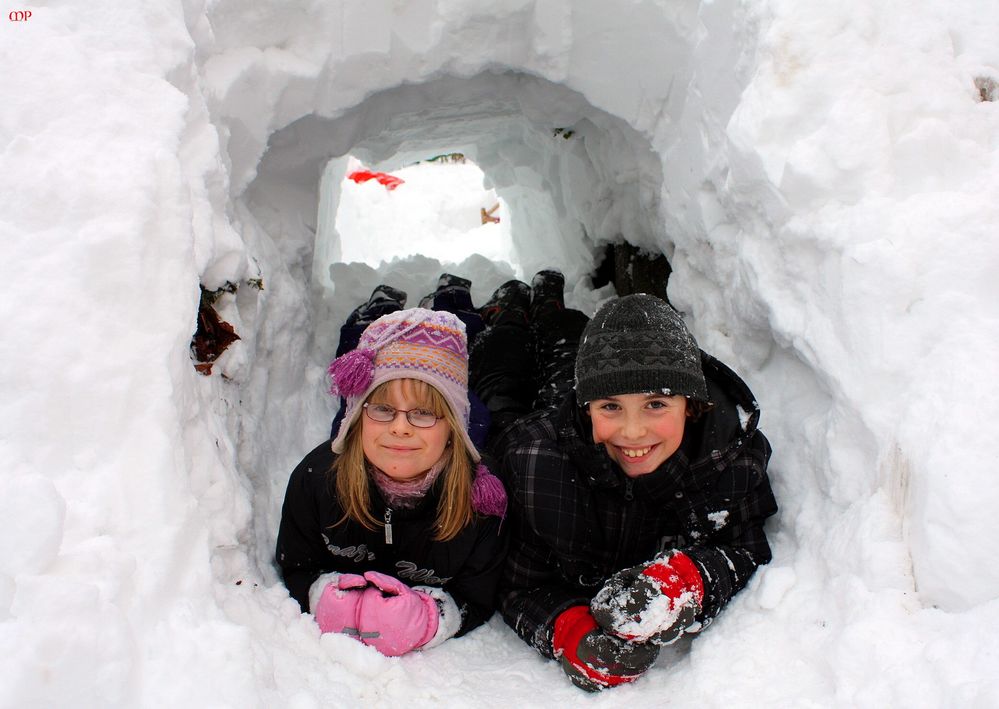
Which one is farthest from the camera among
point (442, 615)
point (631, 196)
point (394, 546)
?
point (631, 196)

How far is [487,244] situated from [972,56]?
4389 millimetres

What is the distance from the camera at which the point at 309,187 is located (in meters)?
3.01

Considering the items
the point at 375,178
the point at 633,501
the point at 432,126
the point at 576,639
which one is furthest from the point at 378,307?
the point at 375,178

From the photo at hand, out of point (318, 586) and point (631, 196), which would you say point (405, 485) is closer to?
point (318, 586)

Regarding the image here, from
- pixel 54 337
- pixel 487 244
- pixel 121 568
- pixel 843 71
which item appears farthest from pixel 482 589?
pixel 487 244

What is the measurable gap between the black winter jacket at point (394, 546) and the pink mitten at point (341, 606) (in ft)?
0.50

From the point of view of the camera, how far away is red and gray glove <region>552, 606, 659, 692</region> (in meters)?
1.59

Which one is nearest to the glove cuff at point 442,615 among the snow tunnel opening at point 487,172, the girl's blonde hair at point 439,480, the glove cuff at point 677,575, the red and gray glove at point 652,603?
the girl's blonde hair at point 439,480

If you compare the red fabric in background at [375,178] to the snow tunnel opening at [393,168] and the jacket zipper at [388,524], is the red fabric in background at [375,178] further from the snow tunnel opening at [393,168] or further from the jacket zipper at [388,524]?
the jacket zipper at [388,524]

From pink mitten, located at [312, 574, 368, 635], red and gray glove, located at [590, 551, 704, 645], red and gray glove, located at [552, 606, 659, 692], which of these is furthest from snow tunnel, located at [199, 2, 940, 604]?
red and gray glove, located at [552, 606, 659, 692]

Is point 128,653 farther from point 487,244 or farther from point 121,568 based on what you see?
point 487,244

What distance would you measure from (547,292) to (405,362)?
1.71 metres

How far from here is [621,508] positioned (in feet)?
6.18

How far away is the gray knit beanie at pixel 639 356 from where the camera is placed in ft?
5.66
